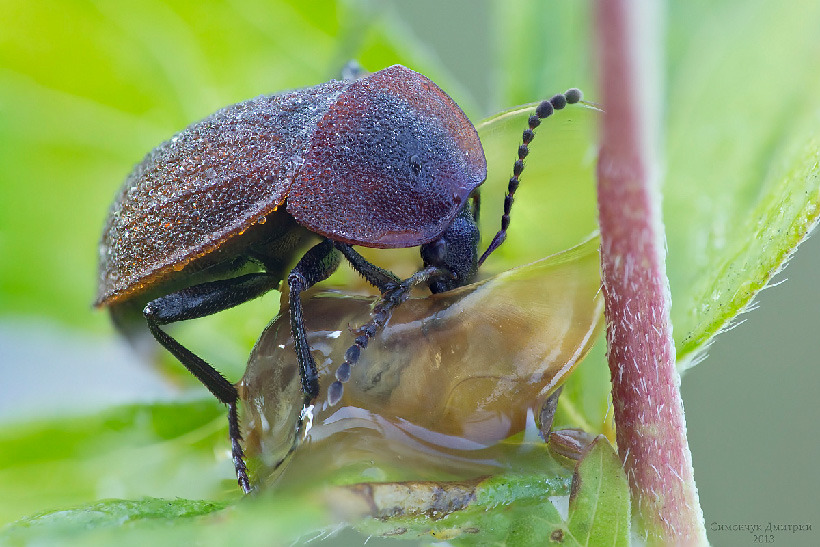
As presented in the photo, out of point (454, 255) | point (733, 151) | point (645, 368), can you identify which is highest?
point (454, 255)

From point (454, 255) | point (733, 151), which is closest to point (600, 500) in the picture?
point (733, 151)

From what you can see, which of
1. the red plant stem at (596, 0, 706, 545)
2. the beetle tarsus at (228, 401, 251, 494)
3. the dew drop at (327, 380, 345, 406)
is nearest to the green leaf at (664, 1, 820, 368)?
the red plant stem at (596, 0, 706, 545)

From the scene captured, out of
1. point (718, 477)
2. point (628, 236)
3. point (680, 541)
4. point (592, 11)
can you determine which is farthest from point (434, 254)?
point (718, 477)

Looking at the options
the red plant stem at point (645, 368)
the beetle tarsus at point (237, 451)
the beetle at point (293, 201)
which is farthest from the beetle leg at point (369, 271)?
the red plant stem at point (645, 368)

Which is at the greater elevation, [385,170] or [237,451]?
[385,170]

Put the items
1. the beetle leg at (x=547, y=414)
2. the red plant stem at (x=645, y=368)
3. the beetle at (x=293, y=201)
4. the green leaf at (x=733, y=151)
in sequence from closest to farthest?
the red plant stem at (x=645, y=368) → the green leaf at (x=733, y=151) → the beetle leg at (x=547, y=414) → the beetle at (x=293, y=201)

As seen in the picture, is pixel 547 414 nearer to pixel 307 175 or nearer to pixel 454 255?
pixel 454 255

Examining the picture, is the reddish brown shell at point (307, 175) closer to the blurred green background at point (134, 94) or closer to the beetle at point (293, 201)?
the beetle at point (293, 201)
